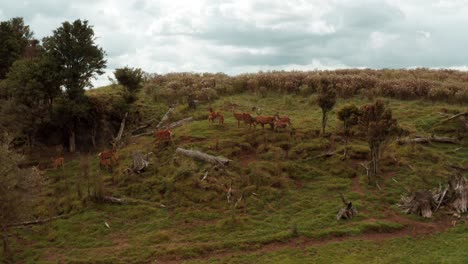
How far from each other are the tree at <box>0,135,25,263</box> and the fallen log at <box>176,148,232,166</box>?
851 cm

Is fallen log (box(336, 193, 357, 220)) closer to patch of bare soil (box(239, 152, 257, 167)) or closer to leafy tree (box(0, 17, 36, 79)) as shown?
patch of bare soil (box(239, 152, 257, 167))

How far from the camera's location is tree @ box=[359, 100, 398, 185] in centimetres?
2125

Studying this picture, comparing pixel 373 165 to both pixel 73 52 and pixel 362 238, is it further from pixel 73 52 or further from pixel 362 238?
pixel 73 52

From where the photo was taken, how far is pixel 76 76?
3091 centimetres

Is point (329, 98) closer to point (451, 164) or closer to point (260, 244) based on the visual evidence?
point (451, 164)

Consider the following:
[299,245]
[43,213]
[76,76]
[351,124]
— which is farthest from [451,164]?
[76,76]

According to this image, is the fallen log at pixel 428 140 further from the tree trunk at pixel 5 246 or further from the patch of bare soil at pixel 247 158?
the tree trunk at pixel 5 246

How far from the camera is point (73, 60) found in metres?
31.0

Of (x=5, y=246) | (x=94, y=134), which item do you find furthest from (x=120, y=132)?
(x=5, y=246)

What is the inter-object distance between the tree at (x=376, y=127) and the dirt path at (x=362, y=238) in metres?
3.54

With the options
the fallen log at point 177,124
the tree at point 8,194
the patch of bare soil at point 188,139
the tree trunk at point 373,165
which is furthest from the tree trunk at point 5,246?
the tree trunk at point 373,165

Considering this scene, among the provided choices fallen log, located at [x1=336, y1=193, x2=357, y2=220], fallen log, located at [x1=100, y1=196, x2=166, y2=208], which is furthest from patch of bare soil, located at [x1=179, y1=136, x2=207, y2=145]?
fallen log, located at [x1=336, y1=193, x2=357, y2=220]

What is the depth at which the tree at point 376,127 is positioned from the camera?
21250 millimetres

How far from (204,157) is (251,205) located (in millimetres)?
4414
